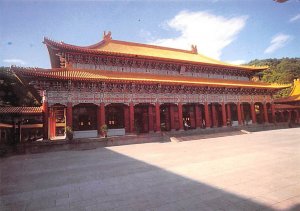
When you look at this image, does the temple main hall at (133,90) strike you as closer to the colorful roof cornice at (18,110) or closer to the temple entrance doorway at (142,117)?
the temple entrance doorway at (142,117)

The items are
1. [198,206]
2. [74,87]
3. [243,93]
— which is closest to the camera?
[198,206]

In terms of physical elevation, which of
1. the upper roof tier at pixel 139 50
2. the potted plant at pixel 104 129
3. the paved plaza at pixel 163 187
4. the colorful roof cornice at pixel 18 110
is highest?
the upper roof tier at pixel 139 50

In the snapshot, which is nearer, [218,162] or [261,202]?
[261,202]

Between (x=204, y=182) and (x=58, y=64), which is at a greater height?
(x=58, y=64)

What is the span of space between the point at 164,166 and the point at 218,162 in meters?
2.23

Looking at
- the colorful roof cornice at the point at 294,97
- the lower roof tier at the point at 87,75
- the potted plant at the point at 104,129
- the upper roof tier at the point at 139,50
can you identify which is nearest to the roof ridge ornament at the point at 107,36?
the upper roof tier at the point at 139,50

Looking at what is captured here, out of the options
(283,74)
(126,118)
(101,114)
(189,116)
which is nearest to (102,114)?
(101,114)

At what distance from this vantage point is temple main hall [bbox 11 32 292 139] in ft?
54.7

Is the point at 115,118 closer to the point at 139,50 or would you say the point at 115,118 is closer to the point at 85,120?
the point at 85,120

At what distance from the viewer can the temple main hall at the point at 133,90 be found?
1669cm

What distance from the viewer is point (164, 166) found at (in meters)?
8.26

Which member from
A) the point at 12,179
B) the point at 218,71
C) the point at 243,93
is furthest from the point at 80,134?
the point at 243,93

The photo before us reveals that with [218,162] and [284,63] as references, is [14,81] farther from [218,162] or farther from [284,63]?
[284,63]

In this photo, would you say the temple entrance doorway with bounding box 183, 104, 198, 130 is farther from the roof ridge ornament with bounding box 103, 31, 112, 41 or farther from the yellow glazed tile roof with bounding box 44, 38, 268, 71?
the roof ridge ornament with bounding box 103, 31, 112, 41
